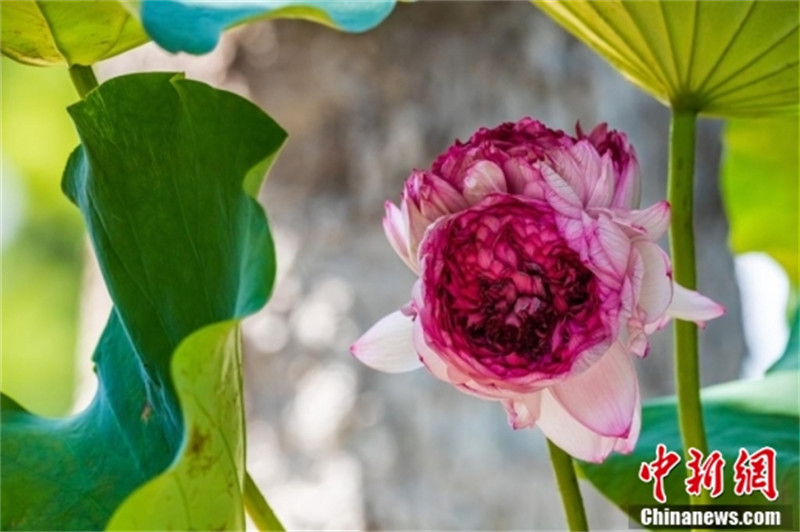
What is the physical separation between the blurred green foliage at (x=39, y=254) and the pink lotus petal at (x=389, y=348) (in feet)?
10.1

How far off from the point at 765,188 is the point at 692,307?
0.92 m

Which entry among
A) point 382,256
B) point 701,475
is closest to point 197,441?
point 701,475

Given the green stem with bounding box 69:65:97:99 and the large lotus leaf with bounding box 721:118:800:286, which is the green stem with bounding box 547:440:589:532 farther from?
the large lotus leaf with bounding box 721:118:800:286

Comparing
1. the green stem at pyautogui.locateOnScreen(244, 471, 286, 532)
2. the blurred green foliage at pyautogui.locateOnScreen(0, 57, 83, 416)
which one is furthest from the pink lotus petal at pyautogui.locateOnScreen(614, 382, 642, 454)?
the blurred green foliage at pyautogui.locateOnScreen(0, 57, 83, 416)

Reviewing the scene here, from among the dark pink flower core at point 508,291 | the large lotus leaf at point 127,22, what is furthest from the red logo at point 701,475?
the large lotus leaf at point 127,22

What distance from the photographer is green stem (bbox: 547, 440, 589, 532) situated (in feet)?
1.30

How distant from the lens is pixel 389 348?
40 centimetres

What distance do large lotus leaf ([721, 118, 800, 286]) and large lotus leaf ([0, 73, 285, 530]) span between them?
0.86m

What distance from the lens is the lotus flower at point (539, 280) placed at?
1.20 feet

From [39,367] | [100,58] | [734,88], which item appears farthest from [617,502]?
[39,367]

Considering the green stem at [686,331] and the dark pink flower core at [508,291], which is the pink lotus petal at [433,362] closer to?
the dark pink flower core at [508,291]

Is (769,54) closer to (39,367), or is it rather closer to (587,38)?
(587,38)

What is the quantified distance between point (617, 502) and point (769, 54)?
0.22 meters

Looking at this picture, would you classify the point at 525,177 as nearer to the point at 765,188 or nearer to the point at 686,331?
the point at 686,331
